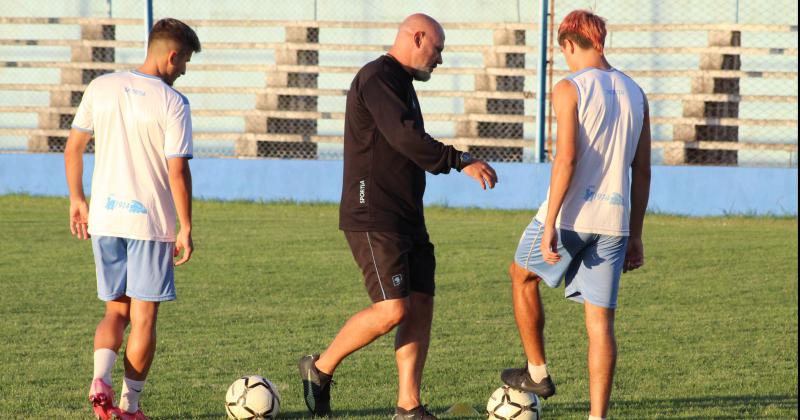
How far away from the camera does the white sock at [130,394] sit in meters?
5.06

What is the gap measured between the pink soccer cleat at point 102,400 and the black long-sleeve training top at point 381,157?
115 cm

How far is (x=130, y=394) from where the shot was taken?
5.07m

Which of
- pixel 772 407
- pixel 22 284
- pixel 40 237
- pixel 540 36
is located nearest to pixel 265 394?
pixel 772 407

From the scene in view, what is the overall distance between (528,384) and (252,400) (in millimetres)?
1194

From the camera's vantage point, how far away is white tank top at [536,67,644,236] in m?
4.88

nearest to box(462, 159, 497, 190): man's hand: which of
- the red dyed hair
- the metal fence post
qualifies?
the red dyed hair

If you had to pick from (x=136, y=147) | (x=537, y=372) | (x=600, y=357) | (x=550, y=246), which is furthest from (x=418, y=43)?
(x=537, y=372)

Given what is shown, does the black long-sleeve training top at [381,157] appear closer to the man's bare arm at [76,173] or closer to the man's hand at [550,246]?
the man's hand at [550,246]

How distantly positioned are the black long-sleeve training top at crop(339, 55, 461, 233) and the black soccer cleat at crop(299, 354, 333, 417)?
64 cm

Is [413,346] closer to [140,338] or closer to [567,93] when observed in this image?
[140,338]

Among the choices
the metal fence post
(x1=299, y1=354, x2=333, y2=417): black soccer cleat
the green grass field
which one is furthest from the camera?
the metal fence post

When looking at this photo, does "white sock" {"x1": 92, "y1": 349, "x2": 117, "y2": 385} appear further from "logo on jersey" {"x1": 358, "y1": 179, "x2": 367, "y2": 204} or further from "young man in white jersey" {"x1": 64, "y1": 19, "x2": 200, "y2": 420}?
"logo on jersey" {"x1": 358, "y1": 179, "x2": 367, "y2": 204}

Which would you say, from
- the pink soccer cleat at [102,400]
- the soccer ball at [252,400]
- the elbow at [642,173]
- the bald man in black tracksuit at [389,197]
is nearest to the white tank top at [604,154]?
the elbow at [642,173]

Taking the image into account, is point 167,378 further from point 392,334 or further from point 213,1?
point 213,1
